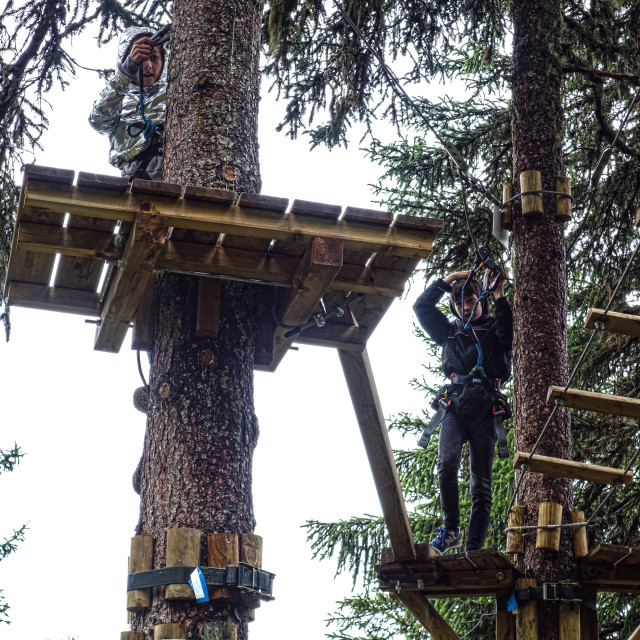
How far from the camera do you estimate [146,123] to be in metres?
6.23

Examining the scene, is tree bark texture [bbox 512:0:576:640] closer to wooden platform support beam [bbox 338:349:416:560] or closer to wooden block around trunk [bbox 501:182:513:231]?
wooden block around trunk [bbox 501:182:513:231]

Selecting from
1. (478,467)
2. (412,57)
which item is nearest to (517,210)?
(478,467)

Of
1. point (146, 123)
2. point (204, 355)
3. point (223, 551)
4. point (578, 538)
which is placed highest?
point (146, 123)

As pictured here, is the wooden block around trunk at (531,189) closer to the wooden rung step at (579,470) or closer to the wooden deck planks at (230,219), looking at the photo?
the wooden rung step at (579,470)

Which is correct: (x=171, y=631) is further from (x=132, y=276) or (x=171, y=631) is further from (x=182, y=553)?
(x=132, y=276)

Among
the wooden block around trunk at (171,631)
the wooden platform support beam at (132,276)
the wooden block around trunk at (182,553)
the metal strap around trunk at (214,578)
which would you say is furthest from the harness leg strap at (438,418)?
the wooden block around trunk at (171,631)

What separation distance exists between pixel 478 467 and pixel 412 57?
16.8 ft

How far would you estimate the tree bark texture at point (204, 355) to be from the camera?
453 cm

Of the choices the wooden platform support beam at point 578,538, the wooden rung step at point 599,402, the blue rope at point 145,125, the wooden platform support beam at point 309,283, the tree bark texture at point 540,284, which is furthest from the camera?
the tree bark texture at point 540,284

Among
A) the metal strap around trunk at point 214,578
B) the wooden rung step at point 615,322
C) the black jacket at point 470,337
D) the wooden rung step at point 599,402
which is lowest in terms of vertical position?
the metal strap around trunk at point 214,578

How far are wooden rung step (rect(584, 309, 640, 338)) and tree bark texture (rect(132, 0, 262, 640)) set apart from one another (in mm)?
1600

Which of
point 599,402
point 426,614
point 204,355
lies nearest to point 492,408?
point 599,402

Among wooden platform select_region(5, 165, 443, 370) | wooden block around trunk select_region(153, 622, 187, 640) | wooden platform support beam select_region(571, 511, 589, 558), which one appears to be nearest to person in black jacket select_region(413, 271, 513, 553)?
wooden platform support beam select_region(571, 511, 589, 558)

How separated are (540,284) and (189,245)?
344 cm
